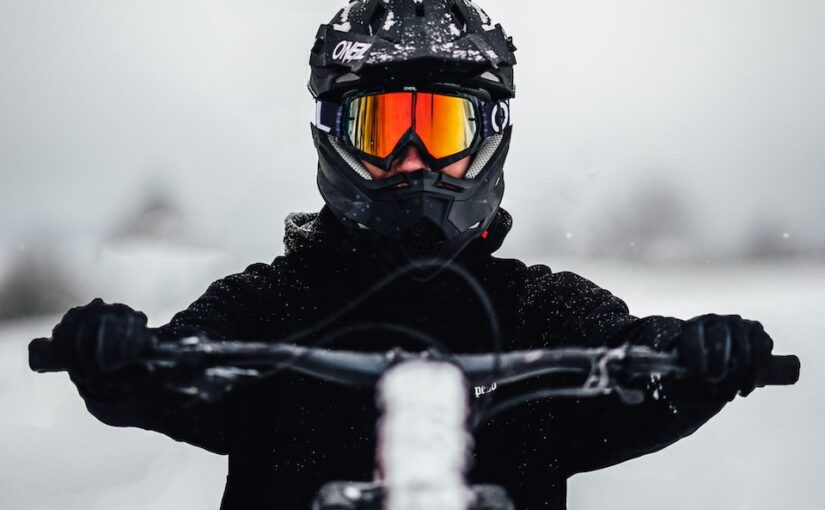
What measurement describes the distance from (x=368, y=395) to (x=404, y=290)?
317 mm

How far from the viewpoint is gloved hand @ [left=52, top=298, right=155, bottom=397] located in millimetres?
1541

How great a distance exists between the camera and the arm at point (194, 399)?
1697 millimetres

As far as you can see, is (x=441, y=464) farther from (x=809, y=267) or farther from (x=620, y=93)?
(x=809, y=267)

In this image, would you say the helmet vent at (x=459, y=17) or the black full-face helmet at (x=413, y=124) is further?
the helmet vent at (x=459, y=17)

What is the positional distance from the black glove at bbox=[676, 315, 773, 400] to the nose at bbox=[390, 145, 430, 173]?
2.93 ft

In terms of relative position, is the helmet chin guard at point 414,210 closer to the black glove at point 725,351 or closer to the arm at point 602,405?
the arm at point 602,405

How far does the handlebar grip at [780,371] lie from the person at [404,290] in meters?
0.37

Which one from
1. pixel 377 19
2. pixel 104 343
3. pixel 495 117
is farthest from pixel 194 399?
pixel 377 19

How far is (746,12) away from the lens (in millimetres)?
4887

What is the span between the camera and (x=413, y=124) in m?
2.32

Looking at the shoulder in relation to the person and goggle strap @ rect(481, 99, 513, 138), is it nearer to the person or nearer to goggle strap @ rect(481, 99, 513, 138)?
the person

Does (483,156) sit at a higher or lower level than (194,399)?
higher

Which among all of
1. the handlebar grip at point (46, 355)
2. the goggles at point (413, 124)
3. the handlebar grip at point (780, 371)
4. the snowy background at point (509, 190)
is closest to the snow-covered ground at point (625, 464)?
the snowy background at point (509, 190)

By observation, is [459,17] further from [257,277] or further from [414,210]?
[257,277]
